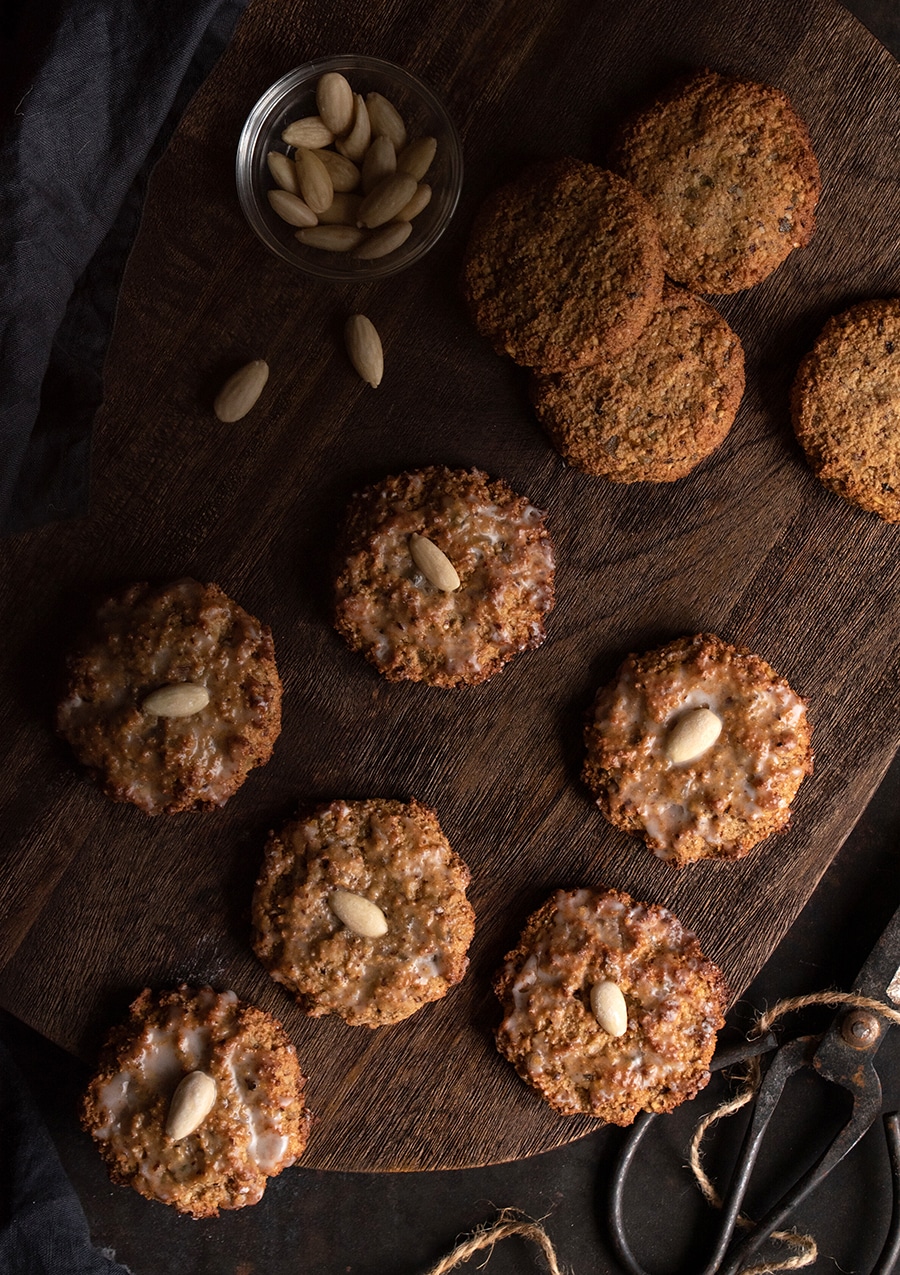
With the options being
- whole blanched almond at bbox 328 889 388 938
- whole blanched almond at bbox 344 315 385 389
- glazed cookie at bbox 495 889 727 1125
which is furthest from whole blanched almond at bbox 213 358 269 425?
glazed cookie at bbox 495 889 727 1125

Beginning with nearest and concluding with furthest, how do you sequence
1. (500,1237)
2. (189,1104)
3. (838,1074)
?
(189,1104) < (838,1074) < (500,1237)

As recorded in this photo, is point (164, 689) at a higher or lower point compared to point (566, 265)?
lower

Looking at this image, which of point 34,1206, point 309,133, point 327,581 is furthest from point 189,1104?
point 309,133

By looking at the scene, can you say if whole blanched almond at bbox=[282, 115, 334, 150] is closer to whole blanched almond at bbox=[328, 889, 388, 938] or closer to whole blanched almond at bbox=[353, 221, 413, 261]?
whole blanched almond at bbox=[353, 221, 413, 261]

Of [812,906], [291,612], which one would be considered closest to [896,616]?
[812,906]

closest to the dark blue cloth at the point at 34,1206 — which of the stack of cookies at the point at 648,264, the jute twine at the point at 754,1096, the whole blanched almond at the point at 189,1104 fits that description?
the whole blanched almond at the point at 189,1104

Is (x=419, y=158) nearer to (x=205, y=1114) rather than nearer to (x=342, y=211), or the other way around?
(x=342, y=211)

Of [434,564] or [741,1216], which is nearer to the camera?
[434,564]
